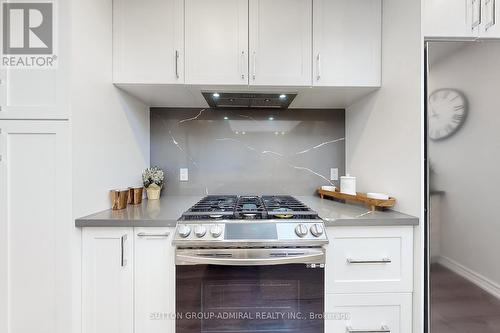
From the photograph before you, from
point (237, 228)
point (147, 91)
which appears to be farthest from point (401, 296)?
point (147, 91)

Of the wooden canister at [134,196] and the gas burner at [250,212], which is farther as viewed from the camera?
the wooden canister at [134,196]

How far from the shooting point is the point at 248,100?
182 centimetres

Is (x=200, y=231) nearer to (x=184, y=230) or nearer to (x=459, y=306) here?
(x=184, y=230)

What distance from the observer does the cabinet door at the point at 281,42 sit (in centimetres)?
151

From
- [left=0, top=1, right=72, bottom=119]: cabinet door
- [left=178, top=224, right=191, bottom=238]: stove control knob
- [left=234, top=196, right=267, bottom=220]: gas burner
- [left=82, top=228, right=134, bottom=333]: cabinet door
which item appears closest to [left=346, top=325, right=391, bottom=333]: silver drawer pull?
[left=234, top=196, right=267, bottom=220]: gas burner

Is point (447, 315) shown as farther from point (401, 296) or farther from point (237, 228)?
point (237, 228)

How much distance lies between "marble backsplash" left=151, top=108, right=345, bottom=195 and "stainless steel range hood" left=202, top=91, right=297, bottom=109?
9cm

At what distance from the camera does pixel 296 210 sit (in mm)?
1362

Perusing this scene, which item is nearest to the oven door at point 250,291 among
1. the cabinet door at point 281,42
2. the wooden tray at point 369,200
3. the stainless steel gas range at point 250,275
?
the stainless steel gas range at point 250,275

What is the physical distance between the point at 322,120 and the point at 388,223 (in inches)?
43.0

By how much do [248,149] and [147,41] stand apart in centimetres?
106

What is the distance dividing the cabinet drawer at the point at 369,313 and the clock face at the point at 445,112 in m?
0.88

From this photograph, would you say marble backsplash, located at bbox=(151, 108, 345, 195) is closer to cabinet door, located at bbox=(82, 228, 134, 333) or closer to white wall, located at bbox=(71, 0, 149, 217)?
white wall, located at bbox=(71, 0, 149, 217)

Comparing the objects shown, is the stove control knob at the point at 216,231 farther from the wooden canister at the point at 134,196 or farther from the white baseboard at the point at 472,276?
the white baseboard at the point at 472,276
